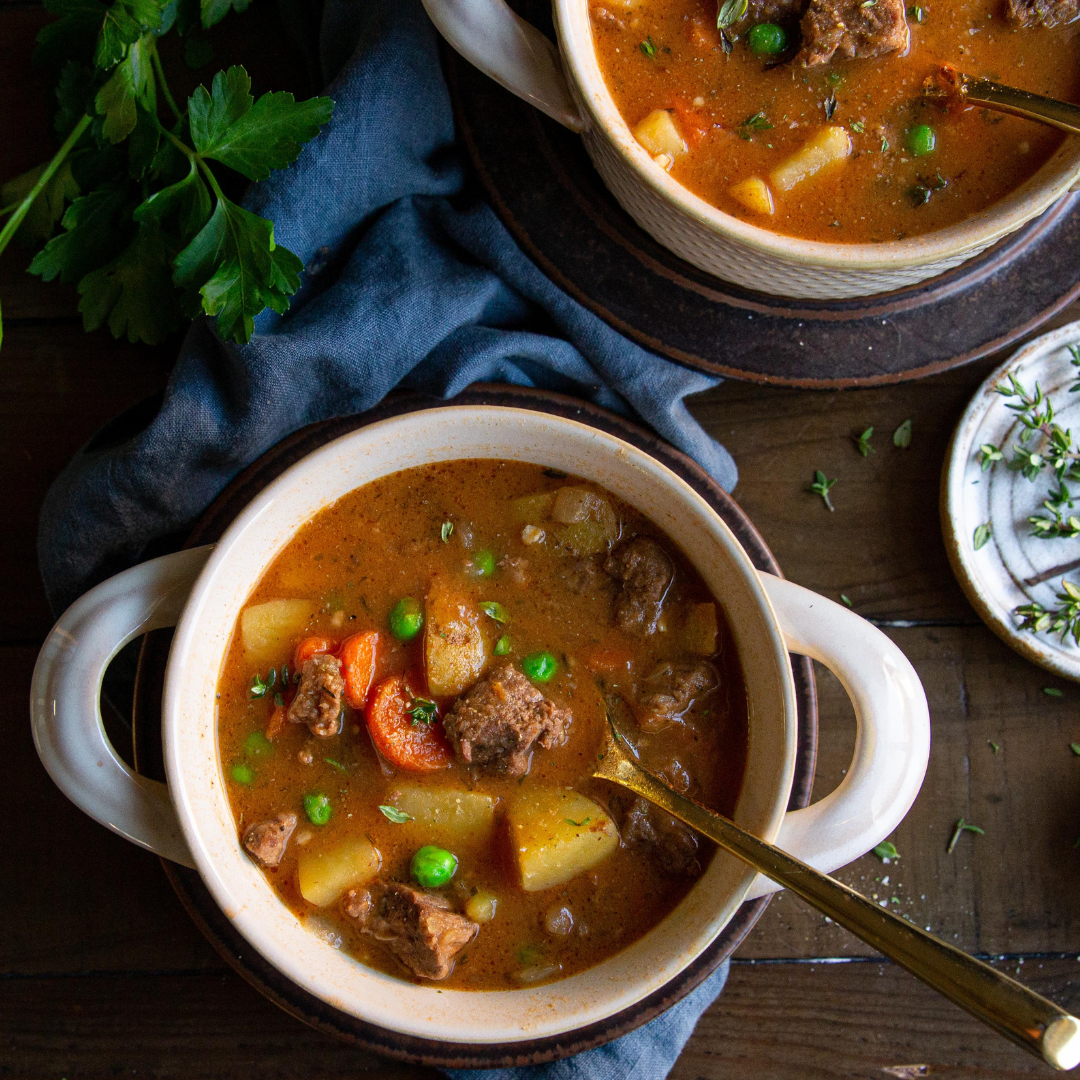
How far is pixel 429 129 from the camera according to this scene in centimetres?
246

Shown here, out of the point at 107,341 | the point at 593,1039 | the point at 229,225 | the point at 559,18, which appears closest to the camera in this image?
the point at 559,18

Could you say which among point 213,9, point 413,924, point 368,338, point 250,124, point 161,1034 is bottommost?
point 161,1034

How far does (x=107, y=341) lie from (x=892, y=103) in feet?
6.92

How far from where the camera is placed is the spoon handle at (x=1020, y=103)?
195 cm

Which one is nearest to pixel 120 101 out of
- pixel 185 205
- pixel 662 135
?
pixel 185 205

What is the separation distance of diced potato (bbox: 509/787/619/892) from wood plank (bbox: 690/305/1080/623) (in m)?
0.92

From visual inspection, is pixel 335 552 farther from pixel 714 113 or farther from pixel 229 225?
pixel 714 113

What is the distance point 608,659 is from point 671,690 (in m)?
0.17

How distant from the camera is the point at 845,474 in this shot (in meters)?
2.78

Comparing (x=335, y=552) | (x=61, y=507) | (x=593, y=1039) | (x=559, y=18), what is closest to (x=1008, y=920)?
(x=593, y=1039)

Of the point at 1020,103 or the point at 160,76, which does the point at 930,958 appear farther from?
the point at 160,76

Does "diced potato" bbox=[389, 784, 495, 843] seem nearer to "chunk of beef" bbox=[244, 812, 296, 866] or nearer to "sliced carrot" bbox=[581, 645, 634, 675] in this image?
"chunk of beef" bbox=[244, 812, 296, 866]

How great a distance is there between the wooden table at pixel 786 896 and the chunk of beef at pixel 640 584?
0.55 meters

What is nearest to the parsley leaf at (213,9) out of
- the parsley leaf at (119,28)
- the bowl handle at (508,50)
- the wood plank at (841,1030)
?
the parsley leaf at (119,28)
